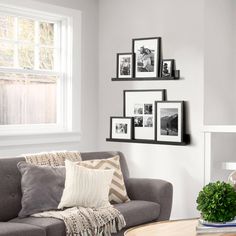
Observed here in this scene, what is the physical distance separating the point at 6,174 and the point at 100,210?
0.72m

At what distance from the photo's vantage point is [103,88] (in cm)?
609

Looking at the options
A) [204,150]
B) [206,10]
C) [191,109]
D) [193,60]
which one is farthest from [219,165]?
[206,10]

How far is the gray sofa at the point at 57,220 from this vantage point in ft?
12.0

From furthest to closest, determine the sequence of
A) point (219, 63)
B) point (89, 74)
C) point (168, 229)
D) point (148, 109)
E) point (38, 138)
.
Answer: point (89, 74)
point (148, 109)
point (219, 63)
point (38, 138)
point (168, 229)

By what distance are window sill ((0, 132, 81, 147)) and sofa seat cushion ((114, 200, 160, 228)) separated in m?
1.29

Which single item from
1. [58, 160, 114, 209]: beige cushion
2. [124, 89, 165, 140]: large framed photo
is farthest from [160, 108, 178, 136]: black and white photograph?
[58, 160, 114, 209]: beige cushion

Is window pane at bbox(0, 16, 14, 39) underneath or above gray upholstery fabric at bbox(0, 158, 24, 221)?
above

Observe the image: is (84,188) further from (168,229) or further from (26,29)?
(26,29)

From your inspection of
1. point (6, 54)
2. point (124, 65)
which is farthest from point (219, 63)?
point (6, 54)

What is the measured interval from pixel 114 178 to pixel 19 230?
48.2 inches

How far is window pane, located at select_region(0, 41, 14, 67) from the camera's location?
5297 mm

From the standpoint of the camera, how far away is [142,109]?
18.8 feet

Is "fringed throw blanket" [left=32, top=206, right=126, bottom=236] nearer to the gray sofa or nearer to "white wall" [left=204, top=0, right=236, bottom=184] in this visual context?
the gray sofa

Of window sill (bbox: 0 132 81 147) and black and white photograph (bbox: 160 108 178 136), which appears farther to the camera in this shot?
black and white photograph (bbox: 160 108 178 136)
